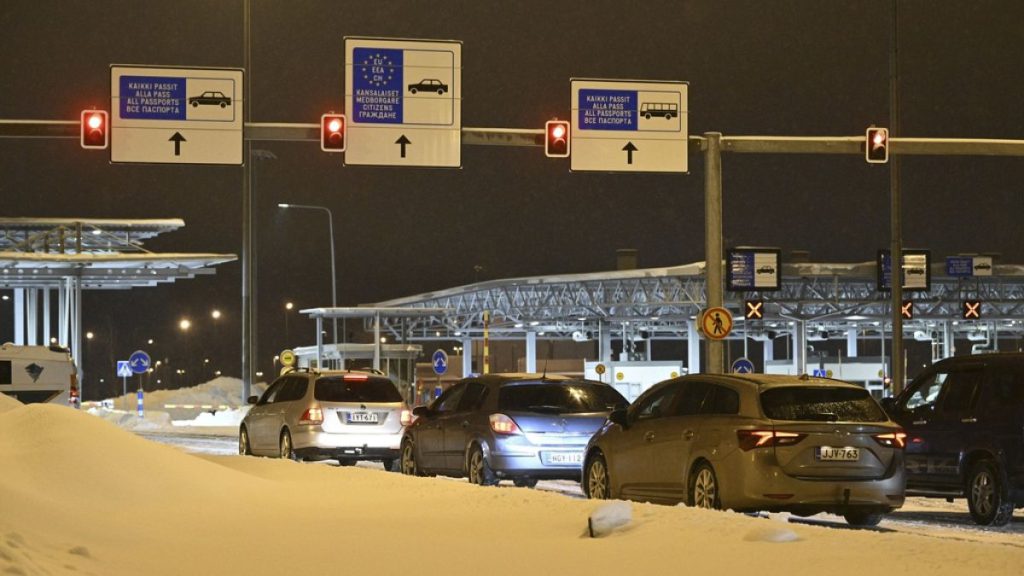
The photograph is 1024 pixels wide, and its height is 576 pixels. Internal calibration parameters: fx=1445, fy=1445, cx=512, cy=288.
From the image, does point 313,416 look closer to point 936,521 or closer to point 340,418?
point 340,418

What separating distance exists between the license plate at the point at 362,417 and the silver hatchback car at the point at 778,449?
28.4 feet

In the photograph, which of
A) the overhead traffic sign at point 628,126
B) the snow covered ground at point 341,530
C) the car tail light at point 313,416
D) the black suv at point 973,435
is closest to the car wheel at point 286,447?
the car tail light at point 313,416

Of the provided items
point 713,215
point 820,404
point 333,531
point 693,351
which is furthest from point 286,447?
point 693,351

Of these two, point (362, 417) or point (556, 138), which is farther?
point (556, 138)

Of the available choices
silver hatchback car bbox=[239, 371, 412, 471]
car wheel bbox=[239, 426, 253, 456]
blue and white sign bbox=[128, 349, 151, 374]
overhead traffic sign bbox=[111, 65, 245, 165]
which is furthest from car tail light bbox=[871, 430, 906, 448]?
blue and white sign bbox=[128, 349, 151, 374]

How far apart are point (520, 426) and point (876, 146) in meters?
11.4

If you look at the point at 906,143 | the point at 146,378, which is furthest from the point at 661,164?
the point at 146,378

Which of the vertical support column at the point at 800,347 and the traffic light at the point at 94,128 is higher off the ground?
the traffic light at the point at 94,128

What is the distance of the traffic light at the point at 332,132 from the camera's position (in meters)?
25.9

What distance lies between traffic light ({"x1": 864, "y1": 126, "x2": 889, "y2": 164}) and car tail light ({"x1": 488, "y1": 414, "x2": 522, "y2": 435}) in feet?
36.4

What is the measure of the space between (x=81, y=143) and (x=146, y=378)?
162 m

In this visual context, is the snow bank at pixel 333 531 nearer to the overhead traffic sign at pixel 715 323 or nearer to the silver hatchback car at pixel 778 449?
the silver hatchback car at pixel 778 449

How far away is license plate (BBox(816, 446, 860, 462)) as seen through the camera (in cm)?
1367

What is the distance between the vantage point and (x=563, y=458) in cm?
1816
